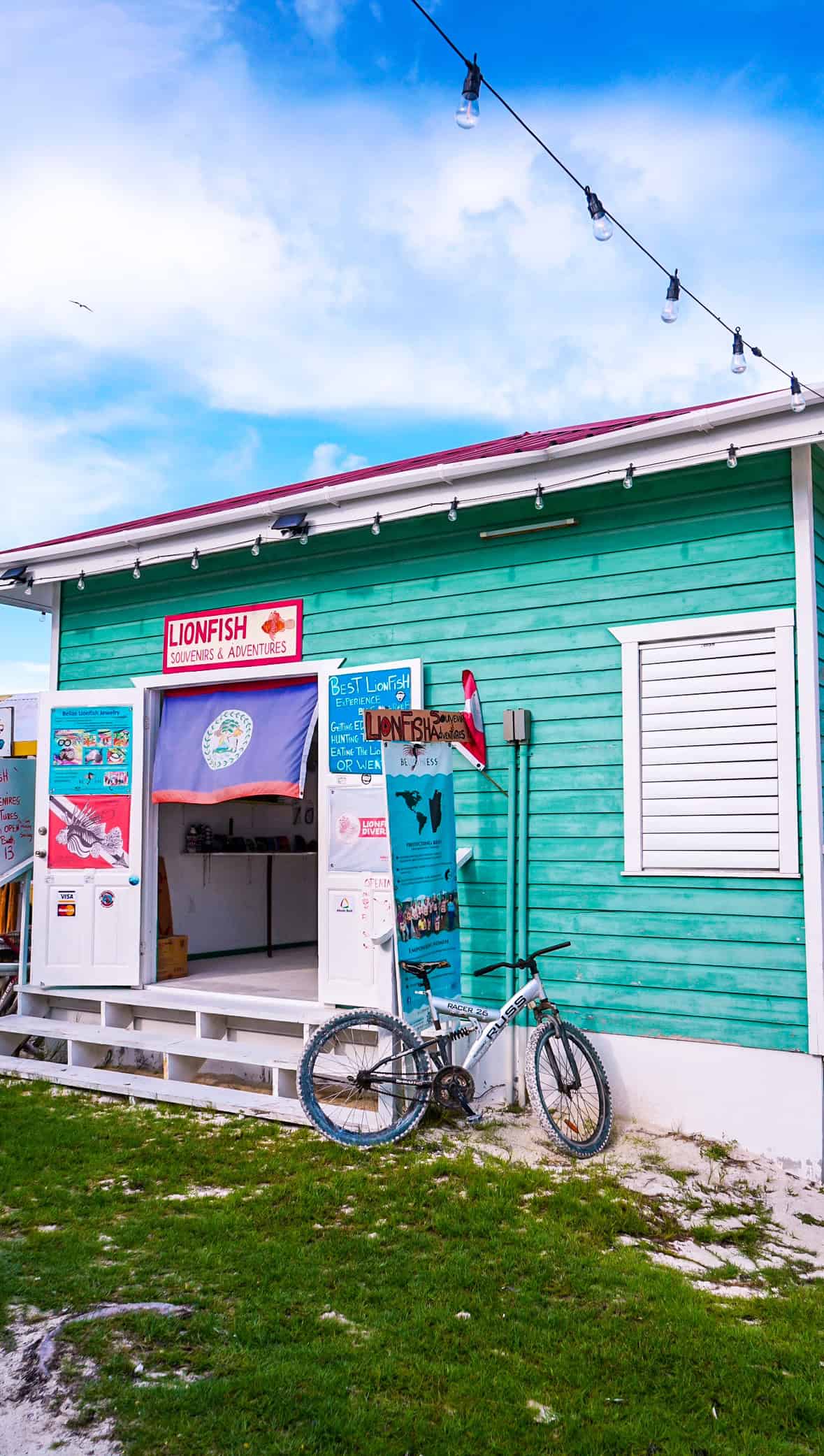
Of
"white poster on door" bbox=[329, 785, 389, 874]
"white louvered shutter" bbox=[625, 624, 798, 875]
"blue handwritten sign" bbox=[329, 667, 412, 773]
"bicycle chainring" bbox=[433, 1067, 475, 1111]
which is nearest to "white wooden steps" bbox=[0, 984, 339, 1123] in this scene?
"bicycle chainring" bbox=[433, 1067, 475, 1111]

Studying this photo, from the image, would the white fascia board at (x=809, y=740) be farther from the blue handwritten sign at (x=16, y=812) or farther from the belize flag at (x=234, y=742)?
the blue handwritten sign at (x=16, y=812)

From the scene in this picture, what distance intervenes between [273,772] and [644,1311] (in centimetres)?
400

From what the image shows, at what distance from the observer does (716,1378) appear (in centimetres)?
288

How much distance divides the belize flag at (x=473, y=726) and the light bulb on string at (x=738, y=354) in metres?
2.16

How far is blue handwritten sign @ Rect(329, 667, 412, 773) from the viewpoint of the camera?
6.26 meters

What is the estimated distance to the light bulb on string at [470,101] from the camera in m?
3.99

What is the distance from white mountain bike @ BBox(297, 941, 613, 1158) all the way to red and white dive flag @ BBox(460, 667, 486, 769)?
1198mm

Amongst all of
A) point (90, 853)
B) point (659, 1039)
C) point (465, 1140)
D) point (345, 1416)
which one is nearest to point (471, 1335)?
point (345, 1416)

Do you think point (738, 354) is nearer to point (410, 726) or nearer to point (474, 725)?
point (474, 725)

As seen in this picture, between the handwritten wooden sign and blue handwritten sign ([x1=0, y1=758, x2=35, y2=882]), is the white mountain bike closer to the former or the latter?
the handwritten wooden sign

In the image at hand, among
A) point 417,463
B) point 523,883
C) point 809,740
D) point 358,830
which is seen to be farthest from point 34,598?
point 809,740

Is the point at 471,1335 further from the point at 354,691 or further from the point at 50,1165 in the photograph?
the point at 354,691

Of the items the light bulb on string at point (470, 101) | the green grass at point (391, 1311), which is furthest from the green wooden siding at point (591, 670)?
the light bulb on string at point (470, 101)

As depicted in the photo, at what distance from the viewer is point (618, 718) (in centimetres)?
555
